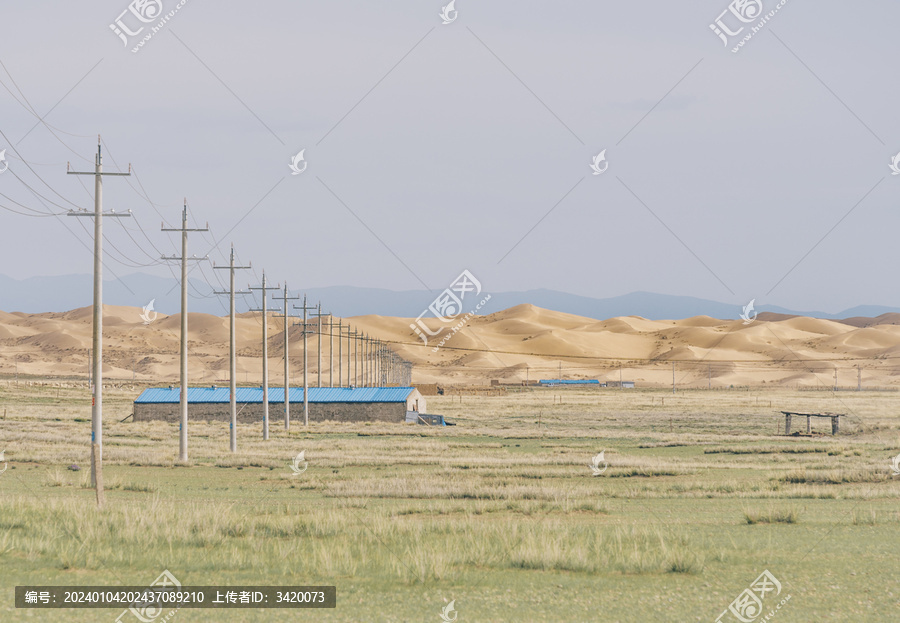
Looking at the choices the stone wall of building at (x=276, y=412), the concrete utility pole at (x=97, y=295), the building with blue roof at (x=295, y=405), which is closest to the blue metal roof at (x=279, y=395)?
the building with blue roof at (x=295, y=405)

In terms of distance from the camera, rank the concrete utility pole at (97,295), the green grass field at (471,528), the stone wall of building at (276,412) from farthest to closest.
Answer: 1. the stone wall of building at (276,412)
2. the concrete utility pole at (97,295)
3. the green grass field at (471,528)

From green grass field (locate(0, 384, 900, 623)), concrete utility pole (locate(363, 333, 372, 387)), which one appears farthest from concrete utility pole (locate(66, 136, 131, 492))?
concrete utility pole (locate(363, 333, 372, 387))

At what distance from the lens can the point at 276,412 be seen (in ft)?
211

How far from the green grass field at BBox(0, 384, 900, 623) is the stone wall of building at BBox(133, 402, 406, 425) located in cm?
2168

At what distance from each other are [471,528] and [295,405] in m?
50.2

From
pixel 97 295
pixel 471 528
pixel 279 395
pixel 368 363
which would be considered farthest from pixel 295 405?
pixel 471 528

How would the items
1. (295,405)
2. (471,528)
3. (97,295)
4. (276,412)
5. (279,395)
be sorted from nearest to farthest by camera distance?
(471,528) < (97,295) < (276,412) < (295,405) < (279,395)

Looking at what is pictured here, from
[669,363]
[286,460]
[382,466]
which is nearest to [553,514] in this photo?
[382,466]

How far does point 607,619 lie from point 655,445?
3396cm

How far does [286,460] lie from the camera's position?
110ft

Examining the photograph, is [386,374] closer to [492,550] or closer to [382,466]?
[382,466]

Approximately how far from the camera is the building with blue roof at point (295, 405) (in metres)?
62.3

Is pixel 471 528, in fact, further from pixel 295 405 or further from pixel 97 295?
pixel 295 405

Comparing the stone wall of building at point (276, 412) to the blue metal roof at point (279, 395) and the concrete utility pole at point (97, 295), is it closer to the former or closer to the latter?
the blue metal roof at point (279, 395)
